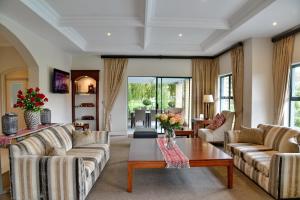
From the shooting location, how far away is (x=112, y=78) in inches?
307

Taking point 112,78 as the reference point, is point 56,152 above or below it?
below

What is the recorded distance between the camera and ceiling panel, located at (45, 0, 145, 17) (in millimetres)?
3861

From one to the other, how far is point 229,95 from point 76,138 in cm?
503

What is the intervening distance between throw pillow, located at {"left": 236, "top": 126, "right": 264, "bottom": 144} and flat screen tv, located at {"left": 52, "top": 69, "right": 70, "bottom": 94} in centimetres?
494

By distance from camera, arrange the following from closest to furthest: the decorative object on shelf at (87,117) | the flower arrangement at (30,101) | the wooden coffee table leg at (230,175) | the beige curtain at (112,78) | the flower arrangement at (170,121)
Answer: the wooden coffee table leg at (230,175) → the flower arrangement at (30,101) → the flower arrangement at (170,121) → the beige curtain at (112,78) → the decorative object on shelf at (87,117)

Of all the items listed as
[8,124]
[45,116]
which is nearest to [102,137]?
[45,116]

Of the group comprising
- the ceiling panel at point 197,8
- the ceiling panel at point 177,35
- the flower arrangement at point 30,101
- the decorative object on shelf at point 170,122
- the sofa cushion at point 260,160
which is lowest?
the sofa cushion at point 260,160

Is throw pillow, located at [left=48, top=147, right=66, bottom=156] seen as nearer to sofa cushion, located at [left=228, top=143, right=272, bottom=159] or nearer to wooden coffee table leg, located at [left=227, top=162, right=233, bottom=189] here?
wooden coffee table leg, located at [left=227, top=162, right=233, bottom=189]

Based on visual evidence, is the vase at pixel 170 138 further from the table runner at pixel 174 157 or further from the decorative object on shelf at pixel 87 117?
the decorative object on shelf at pixel 87 117

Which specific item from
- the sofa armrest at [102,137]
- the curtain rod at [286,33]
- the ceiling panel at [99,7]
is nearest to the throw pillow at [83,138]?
the sofa armrest at [102,137]

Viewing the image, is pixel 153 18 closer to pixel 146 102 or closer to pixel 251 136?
pixel 251 136

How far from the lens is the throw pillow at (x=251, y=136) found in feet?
14.2

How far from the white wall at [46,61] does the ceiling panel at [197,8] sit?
2861 mm

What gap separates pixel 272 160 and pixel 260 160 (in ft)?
1.40
